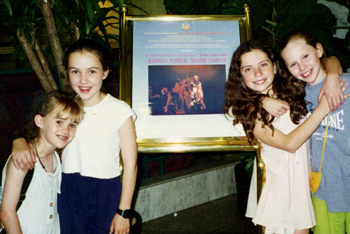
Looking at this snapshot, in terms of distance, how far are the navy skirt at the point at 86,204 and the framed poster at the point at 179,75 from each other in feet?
1.11

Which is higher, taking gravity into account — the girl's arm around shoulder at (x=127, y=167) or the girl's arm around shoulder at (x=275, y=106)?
the girl's arm around shoulder at (x=275, y=106)

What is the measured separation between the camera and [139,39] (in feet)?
5.67

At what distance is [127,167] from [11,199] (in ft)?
1.72

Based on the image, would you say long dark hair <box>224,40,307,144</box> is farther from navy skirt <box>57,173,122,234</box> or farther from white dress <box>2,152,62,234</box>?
white dress <box>2,152,62,234</box>

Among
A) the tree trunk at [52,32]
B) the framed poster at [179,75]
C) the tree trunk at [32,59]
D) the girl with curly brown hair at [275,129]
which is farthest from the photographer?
the tree trunk at [32,59]

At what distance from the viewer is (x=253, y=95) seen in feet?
5.09

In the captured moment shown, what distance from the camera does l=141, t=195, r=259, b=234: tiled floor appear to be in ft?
8.66

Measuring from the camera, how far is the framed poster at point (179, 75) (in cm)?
165

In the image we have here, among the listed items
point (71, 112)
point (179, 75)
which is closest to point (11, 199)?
point (71, 112)

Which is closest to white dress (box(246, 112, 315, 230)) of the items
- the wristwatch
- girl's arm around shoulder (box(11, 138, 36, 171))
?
the wristwatch

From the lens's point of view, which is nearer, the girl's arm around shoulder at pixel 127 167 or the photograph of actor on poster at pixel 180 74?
the girl's arm around shoulder at pixel 127 167

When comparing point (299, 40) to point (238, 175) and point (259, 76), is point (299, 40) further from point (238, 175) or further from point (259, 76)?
point (238, 175)

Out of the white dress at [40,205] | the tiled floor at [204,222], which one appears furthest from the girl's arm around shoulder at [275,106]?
the tiled floor at [204,222]

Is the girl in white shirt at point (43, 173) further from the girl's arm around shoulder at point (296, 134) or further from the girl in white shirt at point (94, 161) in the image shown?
the girl's arm around shoulder at point (296, 134)
